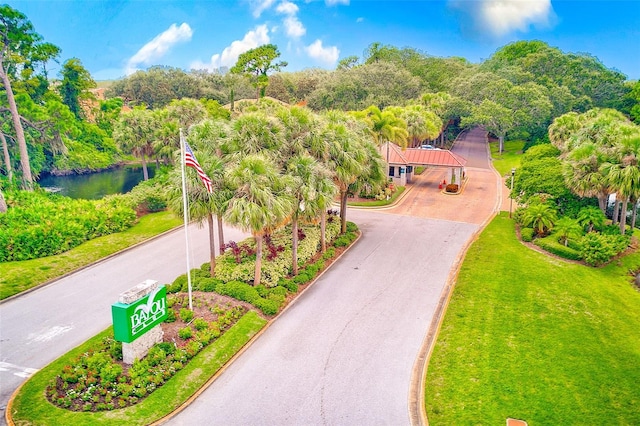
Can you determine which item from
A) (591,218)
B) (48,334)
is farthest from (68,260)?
(591,218)

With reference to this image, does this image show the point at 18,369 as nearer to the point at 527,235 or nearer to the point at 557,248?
the point at 557,248

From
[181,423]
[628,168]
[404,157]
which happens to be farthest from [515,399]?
[404,157]

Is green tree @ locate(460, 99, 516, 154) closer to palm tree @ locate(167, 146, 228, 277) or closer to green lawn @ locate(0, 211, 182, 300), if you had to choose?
green lawn @ locate(0, 211, 182, 300)

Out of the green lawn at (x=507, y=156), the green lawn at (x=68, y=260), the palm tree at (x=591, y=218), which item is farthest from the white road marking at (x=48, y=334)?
the green lawn at (x=507, y=156)

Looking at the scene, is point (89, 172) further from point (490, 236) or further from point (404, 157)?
point (490, 236)

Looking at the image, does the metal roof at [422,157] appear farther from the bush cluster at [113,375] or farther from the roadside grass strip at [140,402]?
the bush cluster at [113,375]

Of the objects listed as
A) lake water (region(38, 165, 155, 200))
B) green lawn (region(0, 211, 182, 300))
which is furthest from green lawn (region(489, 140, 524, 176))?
lake water (region(38, 165, 155, 200))
